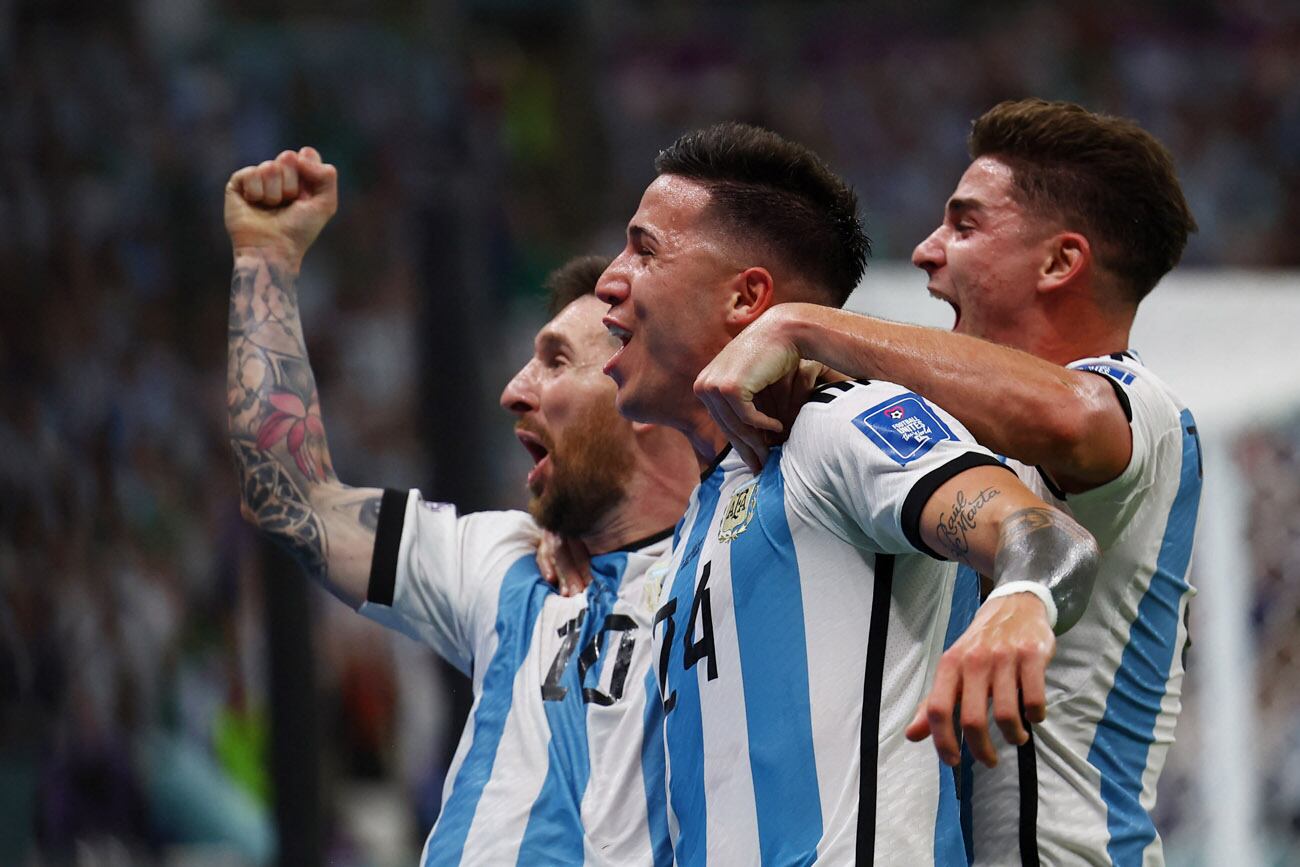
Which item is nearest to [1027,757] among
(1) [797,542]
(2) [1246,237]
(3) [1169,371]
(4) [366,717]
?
(1) [797,542]

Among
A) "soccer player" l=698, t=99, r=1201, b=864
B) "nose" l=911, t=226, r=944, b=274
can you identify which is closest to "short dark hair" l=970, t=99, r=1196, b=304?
"soccer player" l=698, t=99, r=1201, b=864

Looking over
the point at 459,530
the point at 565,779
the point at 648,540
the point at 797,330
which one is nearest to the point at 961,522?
the point at 797,330

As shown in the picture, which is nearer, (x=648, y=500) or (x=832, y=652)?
(x=832, y=652)

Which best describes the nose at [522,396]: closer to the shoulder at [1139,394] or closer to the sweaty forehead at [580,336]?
the sweaty forehead at [580,336]

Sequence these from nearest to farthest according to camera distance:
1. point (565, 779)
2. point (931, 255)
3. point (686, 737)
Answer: point (686, 737) → point (931, 255) → point (565, 779)

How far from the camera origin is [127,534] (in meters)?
8.70

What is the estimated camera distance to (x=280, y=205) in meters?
3.81

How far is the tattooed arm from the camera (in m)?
1.92

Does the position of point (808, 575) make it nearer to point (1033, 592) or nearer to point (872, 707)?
point (872, 707)

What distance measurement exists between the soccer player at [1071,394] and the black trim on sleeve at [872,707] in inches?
9.9

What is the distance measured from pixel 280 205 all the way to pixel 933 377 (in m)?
1.81

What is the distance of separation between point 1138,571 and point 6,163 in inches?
314

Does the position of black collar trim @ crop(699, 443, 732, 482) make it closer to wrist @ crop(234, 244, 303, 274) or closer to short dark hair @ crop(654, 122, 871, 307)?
short dark hair @ crop(654, 122, 871, 307)

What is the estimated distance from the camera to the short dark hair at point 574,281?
3873 millimetres
